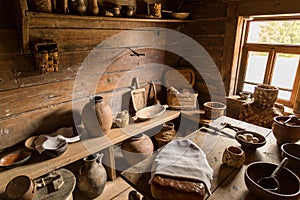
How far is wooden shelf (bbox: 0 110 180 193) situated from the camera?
130 centimetres

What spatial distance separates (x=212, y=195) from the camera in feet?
2.74

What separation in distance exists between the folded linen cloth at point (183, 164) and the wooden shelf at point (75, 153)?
76 cm

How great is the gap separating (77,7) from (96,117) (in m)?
0.85

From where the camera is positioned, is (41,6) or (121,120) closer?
(41,6)

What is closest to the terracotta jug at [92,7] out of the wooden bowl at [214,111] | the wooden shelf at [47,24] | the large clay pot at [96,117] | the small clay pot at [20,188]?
the wooden shelf at [47,24]

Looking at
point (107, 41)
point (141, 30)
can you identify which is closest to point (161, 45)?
point (141, 30)

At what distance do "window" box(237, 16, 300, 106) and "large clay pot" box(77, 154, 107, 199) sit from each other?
1869 millimetres

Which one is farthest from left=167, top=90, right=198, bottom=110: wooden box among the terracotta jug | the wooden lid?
the terracotta jug

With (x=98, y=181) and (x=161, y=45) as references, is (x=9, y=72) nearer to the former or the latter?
(x=98, y=181)

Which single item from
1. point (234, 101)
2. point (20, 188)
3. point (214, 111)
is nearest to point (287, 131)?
point (214, 111)

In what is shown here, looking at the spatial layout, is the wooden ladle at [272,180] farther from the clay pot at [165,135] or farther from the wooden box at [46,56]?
the wooden box at [46,56]

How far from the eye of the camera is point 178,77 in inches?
96.6

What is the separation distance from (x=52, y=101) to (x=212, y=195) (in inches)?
55.6

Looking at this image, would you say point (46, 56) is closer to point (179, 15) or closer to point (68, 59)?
point (68, 59)
